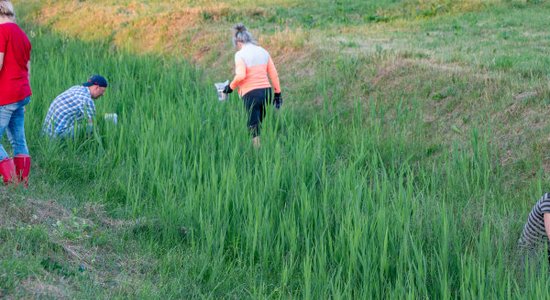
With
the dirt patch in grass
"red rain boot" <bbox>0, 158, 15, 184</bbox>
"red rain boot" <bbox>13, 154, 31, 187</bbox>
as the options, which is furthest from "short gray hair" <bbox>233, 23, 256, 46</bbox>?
"red rain boot" <bbox>0, 158, 15, 184</bbox>

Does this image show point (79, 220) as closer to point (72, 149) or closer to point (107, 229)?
point (107, 229)

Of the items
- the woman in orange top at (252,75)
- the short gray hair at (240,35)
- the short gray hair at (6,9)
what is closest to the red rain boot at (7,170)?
the short gray hair at (6,9)

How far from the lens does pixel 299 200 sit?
6.02 m

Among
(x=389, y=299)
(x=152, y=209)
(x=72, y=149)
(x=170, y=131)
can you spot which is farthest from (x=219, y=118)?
(x=389, y=299)

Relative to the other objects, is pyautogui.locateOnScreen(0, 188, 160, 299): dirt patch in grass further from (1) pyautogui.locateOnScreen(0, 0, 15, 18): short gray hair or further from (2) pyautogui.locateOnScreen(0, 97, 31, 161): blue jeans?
(1) pyautogui.locateOnScreen(0, 0, 15, 18): short gray hair

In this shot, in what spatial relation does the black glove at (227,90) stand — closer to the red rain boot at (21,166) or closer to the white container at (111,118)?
the white container at (111,118)

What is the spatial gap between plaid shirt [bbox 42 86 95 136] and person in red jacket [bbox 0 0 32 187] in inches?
53.1

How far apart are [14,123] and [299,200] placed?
7.22 feet

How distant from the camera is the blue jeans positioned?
6.23 m

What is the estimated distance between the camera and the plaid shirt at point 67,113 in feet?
25.5

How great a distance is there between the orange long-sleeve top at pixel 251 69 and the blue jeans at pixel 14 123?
8.25 ft

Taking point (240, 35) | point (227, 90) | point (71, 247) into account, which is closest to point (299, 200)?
point (71, 247)

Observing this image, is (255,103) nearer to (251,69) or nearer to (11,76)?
(251,69)

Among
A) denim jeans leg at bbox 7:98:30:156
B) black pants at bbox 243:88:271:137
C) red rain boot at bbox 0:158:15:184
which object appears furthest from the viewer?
black pants at bbox 243:88:271:137
